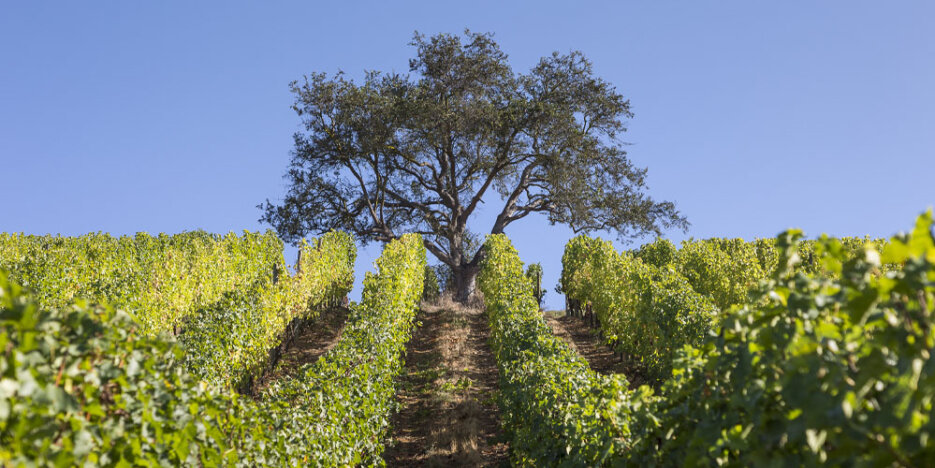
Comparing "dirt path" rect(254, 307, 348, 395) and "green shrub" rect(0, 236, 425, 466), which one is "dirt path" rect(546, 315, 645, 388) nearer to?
"dirt path" rect(254, 307, 348, 395)

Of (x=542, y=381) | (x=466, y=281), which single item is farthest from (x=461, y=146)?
(x=542, y=381)

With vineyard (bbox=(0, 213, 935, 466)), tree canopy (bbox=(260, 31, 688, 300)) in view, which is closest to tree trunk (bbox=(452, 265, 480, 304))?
tree canopy (bbox=(260, 31, 688, 300))

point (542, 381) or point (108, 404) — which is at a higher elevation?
point (108, 404)

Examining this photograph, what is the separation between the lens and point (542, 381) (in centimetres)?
723

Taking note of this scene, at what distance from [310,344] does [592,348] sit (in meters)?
7.47

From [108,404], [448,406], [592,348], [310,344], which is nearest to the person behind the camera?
[108,404]

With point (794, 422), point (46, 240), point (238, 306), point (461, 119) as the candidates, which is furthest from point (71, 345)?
point (46, 240)

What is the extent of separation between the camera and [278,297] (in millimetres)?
13656

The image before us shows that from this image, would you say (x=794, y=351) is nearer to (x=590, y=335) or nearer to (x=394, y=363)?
(x=394, y=363)

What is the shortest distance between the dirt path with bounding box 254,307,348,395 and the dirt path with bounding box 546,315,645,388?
6.30 m

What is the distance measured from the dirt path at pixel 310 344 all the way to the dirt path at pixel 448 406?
2278mm

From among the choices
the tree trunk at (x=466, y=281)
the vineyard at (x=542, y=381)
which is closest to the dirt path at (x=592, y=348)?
the vineyard at (x=542, y=381)

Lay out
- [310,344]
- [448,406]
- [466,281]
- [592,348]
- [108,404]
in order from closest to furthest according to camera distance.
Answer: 1. [108,404]
2. [448,406]
3. [592,348]
4. [310,344]
5. [466,281]

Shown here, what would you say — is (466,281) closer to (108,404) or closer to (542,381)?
(542,381)
